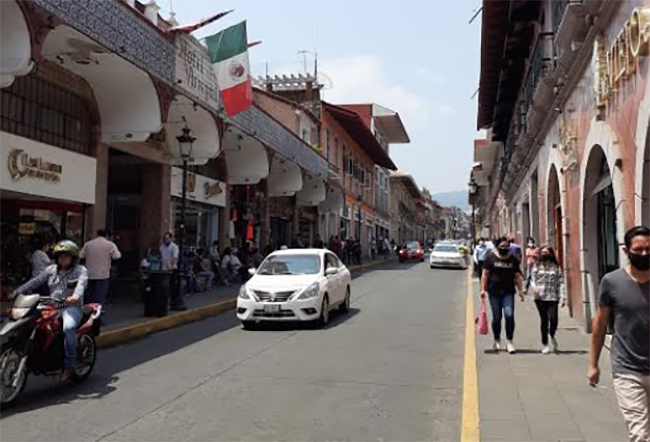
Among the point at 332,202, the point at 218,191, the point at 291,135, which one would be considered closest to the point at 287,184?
the point at 291,135

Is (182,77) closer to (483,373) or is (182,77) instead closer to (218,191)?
(218,191)

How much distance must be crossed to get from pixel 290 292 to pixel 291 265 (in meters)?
1.31

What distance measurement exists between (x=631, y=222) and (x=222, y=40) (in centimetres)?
1312

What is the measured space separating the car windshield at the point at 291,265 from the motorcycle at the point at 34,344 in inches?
219

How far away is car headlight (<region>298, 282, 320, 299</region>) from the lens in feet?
38.7

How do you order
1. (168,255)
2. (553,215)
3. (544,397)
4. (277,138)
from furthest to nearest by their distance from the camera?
(277,138) < (168,255) < (553,215) < (544,397)

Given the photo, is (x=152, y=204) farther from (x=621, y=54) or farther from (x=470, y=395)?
(x=621, y=54)

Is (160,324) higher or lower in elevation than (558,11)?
lower

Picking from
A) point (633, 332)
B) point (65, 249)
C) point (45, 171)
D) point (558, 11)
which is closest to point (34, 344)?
point (65, 249)

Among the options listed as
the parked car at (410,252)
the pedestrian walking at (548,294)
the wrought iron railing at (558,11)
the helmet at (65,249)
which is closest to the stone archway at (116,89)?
the helmet at (65,249)

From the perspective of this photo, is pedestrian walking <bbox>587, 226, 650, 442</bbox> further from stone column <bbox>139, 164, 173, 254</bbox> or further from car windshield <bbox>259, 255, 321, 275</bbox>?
stone column <bbox>139, 164, 173, 254</bbox>

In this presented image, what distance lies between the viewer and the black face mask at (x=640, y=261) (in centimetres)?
392

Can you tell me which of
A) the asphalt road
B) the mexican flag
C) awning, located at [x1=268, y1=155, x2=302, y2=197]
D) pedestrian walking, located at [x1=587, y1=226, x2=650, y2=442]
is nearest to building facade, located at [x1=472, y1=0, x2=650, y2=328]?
the asphalt road

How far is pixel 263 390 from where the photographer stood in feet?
23.2
